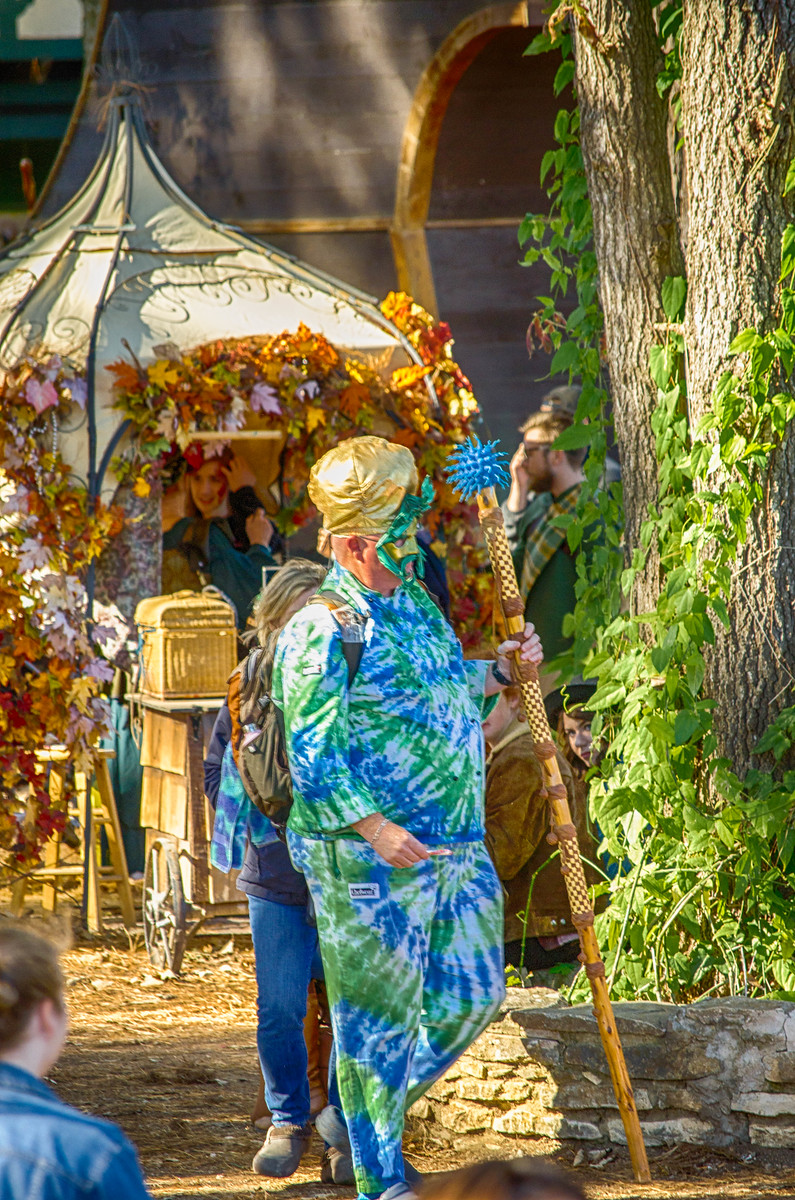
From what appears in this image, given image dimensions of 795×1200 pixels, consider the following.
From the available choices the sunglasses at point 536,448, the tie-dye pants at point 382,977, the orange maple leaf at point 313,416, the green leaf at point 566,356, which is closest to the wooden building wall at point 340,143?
the orange maple leaf at point 313,416

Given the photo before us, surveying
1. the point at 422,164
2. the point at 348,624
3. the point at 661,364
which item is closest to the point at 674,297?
the point at 661,364

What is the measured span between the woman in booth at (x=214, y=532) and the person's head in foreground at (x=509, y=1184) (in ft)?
22.2

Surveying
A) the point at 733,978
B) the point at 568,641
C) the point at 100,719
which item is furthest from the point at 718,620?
the point at 100,719

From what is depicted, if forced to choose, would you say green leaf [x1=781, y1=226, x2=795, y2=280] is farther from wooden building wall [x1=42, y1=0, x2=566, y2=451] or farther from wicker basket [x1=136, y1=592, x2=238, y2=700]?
wooden building wall [x1=42, y1=0, x2=566, y2=451]

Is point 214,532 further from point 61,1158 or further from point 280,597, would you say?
point 61,1158

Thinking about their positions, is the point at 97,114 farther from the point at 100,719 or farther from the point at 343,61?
the point at 100,719

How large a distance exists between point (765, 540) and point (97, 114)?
25.3ft

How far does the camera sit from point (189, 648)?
6.57 m

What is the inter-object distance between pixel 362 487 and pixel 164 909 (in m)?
3.47

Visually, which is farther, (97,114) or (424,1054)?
(97,114)

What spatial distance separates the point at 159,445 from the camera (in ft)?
24.6

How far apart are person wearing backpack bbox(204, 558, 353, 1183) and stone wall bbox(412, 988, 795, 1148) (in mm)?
442

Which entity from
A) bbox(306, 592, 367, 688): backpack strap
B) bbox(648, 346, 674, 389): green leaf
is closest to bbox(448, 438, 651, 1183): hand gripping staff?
bbox(306, 592, 367, 688): backpack strap

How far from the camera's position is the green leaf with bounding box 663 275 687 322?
4242 millimetres
